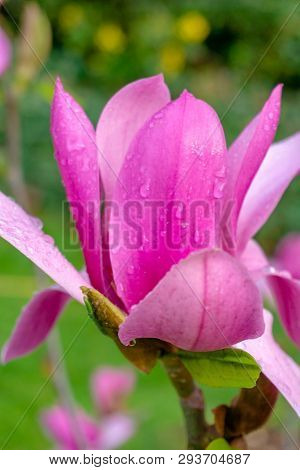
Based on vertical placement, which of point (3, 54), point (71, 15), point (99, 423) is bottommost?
point (71, 15)

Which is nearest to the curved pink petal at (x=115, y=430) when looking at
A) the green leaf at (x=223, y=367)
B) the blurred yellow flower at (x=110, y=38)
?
the green leaf at (x=223, y=367)

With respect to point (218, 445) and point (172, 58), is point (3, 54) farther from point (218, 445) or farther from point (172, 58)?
point (172, 58)

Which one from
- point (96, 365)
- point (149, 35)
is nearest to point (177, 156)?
point (96, 365)

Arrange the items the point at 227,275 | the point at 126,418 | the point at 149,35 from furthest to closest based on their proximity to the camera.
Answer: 1. the point at 149,35
2. the point at 126,418
3. the point at 227,275

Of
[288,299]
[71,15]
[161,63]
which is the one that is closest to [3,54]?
[288,299]

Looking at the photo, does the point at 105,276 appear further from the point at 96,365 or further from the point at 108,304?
the point at 96,365

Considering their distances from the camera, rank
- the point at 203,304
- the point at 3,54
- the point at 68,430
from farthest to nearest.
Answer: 1. the point at 68,430
2. the point at 3,54
3. the point at 203,304

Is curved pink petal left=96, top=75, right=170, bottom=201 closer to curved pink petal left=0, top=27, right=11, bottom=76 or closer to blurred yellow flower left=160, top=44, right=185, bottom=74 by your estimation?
curved pink petal left=0, top=27, right=11, bottom=76
